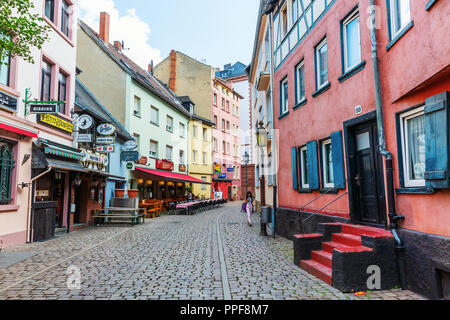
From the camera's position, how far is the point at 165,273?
20.4 ft

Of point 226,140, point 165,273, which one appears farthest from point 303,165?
point 226,140

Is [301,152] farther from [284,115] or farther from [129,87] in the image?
[129,87]

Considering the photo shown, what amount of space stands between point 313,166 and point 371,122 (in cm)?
280

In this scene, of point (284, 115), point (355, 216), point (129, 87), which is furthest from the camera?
point (129, 87)

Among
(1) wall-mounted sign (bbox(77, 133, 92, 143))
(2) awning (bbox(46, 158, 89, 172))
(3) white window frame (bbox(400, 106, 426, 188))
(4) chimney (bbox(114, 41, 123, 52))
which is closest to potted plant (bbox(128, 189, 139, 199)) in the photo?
(2) awning (bbox(46, 158, 89, 172))

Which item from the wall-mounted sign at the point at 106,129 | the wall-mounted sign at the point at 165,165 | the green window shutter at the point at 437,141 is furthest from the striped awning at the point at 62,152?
the wall-mounted sign at the point at 165,165

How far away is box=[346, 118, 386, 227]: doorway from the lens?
6582 mm

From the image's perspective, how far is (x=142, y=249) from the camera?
894 centimetres

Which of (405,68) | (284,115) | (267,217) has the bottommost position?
(267,217)

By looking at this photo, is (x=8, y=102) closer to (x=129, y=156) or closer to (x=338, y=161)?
(x=338, y=161)

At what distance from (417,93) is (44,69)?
38.0 feet

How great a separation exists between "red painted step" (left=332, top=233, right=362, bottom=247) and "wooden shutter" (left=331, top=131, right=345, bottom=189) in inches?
54.5

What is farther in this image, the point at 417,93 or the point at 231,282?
the point at 231,282
